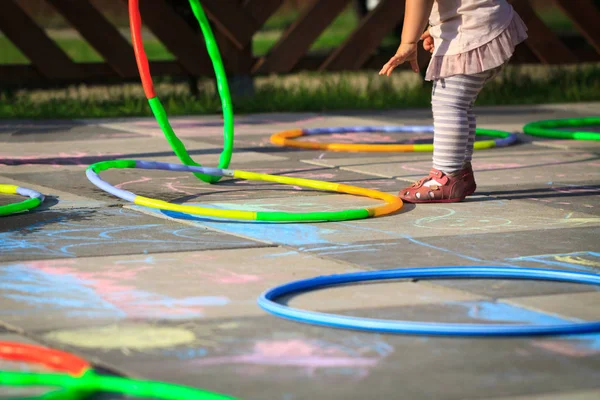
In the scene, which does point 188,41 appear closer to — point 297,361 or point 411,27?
point 411,27

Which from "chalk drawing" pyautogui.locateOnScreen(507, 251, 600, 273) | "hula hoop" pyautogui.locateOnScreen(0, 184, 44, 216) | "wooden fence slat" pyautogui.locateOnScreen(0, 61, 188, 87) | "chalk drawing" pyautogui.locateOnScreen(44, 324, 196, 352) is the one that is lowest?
"chalk drawing" pyautogui.locateOnScreen(44, 324, 196, 352)

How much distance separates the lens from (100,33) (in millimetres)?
9984

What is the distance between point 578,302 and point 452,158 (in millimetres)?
2002

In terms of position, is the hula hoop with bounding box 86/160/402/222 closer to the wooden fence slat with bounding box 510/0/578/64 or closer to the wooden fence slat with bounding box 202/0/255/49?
the wooden fence slat with bounding box 202/0/255/49

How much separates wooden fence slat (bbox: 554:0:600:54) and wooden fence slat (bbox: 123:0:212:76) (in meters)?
3.85

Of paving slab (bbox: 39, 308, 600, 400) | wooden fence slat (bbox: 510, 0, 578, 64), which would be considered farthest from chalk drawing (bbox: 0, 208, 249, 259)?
wooden fence slat (bbox: 510, 0, 578, 64)

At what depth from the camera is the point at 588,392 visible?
2533mm

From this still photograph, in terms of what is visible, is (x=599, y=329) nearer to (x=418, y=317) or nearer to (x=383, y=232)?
(x=418, y=317)

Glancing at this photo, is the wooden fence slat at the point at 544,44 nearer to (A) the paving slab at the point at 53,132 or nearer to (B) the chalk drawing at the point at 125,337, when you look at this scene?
(A) the paving slab at the point at 53,132

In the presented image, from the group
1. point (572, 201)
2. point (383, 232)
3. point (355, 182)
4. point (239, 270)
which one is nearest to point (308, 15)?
point (355, 182)

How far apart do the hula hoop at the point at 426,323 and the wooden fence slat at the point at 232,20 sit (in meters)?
6.66

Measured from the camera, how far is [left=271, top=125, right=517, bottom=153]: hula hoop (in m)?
7.16

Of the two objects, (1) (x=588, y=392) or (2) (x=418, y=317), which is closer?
(1) (x=588, y=392)

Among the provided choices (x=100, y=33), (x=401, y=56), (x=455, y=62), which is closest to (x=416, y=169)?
(x=455, y=62)
